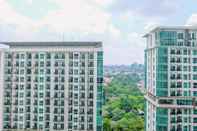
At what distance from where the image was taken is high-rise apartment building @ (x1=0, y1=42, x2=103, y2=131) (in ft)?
71.7

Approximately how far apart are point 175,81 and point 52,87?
7.06 m

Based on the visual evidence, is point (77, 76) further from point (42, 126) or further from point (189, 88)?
point (189, 88)

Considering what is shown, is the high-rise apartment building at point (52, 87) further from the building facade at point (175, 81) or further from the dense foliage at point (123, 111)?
the dense foliage at point (123, 111)

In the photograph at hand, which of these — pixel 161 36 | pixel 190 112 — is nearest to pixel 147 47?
pixel 161 36

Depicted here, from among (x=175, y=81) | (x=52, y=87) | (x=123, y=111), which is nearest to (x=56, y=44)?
(x=52, y=87)

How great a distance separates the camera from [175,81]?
19625mm

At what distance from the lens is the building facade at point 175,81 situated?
64.1ft

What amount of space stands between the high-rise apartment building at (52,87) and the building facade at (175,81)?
3713mm

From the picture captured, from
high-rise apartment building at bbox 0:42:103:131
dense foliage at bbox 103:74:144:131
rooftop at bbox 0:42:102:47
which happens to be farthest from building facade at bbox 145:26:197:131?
dense foliage at bbox 103:74:144:131

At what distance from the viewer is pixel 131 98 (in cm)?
4219

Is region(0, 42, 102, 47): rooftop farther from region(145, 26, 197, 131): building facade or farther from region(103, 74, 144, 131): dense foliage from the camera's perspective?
region(103, 74, 144, 131): dense foliage

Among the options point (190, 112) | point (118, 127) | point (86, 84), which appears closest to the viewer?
point (190, 112)

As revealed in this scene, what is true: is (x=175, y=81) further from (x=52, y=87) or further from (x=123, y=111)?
(x=123, y=111)

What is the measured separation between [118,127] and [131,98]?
13.4 m
